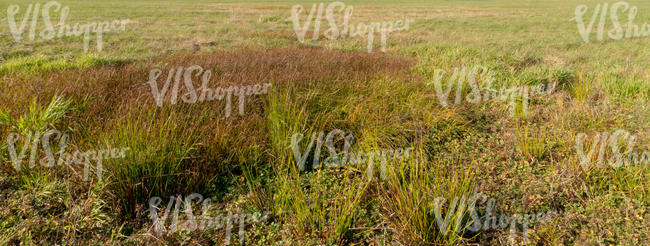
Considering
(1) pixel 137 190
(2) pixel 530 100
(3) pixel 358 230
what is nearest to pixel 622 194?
(3) pixel 358 230

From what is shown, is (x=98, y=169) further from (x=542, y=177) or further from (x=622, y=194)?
(x=622, y=194)

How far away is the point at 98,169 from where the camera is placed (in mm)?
2652

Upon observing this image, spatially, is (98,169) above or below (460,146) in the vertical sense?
above

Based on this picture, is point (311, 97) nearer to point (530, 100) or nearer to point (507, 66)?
point (530, 100)

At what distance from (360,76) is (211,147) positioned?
3708 millimetres

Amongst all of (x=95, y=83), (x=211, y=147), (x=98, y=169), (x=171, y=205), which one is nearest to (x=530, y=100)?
(x=211, y=147)

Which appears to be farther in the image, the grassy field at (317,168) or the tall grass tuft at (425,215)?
the grassy field at (317,168)

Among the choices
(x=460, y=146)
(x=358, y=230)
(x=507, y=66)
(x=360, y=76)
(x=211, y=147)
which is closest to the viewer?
(x=358, y=230)

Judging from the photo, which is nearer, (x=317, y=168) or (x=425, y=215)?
(x=425, y=215)

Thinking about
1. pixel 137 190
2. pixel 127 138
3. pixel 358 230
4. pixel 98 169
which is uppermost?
pixel 127 138

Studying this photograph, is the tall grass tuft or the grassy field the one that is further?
the grassy field

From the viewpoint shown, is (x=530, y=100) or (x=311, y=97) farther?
(x=530, y=100)

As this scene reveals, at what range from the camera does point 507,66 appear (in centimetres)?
804

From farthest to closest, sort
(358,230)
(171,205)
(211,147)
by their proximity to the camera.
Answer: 1. (211,147)
2. (171,205)
3. (358,230)
